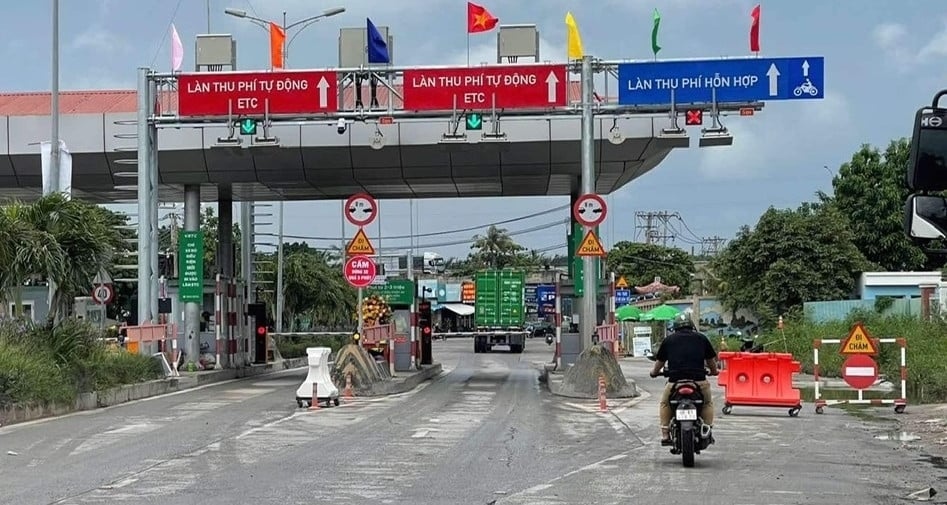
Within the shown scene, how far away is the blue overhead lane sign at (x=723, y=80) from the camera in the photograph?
22.7m

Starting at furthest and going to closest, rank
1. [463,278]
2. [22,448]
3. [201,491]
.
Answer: [463,278] → [22,448] → [201,491]

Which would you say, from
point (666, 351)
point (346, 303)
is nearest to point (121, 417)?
point (666, 351)

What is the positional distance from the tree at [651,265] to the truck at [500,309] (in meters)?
40.4

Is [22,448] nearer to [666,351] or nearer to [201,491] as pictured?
[201,491]

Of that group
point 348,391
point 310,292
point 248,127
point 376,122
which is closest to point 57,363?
point 348,391

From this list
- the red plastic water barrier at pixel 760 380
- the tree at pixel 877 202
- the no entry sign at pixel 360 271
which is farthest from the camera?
the tree at pixel 877 202

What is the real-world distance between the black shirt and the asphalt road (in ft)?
3.11

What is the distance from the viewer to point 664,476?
11180mm

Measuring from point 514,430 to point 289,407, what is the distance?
514cm

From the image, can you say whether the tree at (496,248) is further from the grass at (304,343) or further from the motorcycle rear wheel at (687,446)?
the motorcycle rear wheel at (687,446)

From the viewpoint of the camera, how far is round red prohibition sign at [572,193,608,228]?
2114 cm

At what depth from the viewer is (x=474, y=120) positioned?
2378 cm

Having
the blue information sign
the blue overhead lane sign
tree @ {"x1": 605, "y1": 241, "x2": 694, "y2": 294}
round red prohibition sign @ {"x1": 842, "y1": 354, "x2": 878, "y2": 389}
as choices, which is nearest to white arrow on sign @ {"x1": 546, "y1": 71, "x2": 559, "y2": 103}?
the blue overhead lane sign

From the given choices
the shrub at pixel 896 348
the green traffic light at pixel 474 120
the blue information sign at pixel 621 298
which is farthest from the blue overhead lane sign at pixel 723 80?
the blue information sign at pixel 621 298
